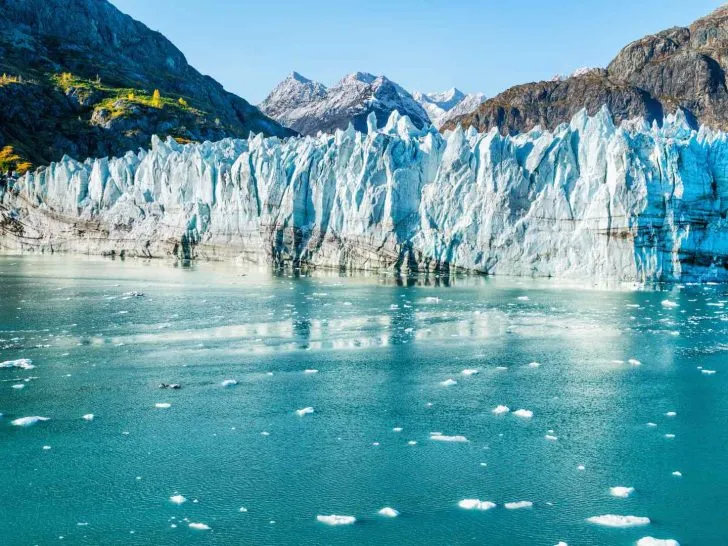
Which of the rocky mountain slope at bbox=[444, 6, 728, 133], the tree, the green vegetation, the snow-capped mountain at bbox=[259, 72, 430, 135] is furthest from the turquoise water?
the snow-capped mountain at bbox=[259, 72, 430, 135]

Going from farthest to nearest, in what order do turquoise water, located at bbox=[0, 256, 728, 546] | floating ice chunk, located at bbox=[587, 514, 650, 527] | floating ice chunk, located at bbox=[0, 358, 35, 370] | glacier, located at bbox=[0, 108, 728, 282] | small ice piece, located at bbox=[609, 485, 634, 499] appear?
glacier, located at bbox=[0, 108, 728, 282] < floating ice chunk, located at bbox=[0, 358, 35, 370] < small ice piece, located at bbox=[609, 485, 634, 499] < turquoise water, located at bbox=[0, 256, 728, 546] < floating ice chunk, located at bbox=[587, 514, 650, 527]

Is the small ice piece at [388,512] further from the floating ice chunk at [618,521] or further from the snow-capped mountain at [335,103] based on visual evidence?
the snow-capped mountain at [335,103]

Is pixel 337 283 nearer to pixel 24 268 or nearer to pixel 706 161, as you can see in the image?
pixel 706 161

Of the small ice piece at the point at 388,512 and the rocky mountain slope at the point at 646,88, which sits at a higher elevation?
the rocky mountain slope at the point at 646,88

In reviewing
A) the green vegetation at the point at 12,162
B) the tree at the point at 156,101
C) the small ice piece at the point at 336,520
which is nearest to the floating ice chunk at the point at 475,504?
the small ice piece at the point at 336,520

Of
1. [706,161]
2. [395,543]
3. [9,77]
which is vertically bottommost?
[395,543]

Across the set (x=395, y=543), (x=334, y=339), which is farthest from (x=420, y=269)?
(x=395, y=543)

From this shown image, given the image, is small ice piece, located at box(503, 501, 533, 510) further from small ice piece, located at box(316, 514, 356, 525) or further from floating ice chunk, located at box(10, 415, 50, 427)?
floating ice chunk, located at box(10, 415, 50, 427)
